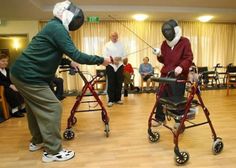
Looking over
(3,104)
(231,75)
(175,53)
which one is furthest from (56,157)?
(231,75)

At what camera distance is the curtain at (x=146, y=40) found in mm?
7652

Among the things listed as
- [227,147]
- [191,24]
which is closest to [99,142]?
[227,147]

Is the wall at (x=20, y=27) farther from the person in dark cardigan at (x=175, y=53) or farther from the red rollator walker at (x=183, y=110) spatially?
the red rollator walker at (x=183, y=110)

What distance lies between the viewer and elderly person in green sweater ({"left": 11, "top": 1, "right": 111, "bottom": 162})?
6.95ft

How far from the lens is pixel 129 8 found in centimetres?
625

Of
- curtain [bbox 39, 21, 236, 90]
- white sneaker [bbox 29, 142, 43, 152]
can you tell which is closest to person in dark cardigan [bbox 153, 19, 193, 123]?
white sneaker [bbox 29, 142, 43, 152]

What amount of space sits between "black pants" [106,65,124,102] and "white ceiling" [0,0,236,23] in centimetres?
191

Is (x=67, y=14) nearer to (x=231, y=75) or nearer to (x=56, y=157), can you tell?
(x=56, y=157)

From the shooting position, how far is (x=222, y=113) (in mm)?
4055

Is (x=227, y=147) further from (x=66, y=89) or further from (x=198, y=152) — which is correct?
(x=66, y=89)

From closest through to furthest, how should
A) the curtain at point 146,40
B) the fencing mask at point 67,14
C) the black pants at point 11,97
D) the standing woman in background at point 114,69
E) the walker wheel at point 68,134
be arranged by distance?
the fencing mask at point 67,14
the walker wheel at point 68,134
the black pants at point 11,97
the standing woman in background at point 114,69
the curtain at point 146,40

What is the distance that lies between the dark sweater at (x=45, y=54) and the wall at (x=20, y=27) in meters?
5.53

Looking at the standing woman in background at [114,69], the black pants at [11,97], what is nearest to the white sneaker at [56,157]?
the black pants at [11,97]

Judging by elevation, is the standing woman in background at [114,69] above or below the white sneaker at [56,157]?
above
